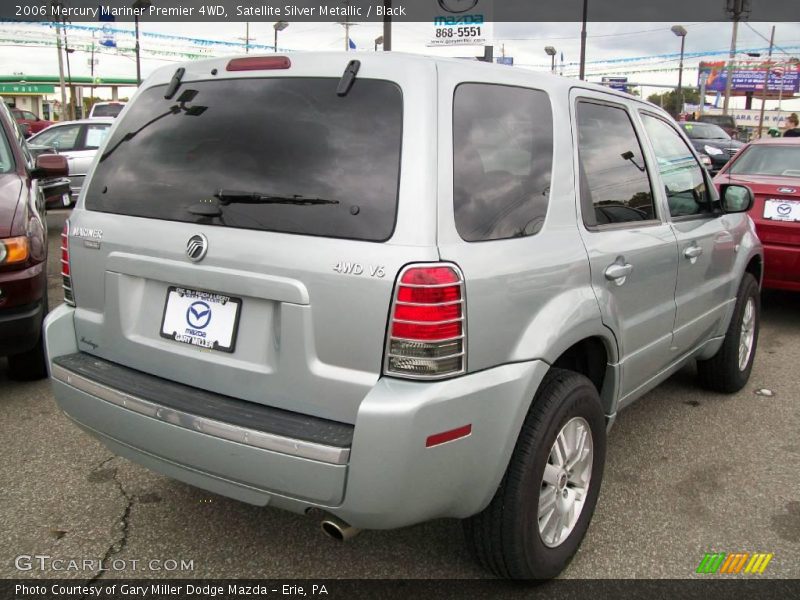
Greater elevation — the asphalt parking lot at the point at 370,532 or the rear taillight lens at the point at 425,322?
the rear taillight lens at the point at 425,322

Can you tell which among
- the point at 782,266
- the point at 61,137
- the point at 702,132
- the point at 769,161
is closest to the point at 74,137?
the point at 61,137

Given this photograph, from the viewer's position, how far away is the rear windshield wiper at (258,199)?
2223 millimetres

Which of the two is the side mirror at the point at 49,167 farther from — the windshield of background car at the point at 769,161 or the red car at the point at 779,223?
the windshield of background car at the point at 769,161

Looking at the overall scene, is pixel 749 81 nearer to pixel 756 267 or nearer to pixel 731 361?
pixel 756 267

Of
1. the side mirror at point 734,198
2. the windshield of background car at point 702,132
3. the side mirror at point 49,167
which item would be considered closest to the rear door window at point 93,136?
the side mirror at point 49,167

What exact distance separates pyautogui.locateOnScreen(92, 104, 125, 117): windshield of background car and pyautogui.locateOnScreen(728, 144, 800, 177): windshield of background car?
63.0ft

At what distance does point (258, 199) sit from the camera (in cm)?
230

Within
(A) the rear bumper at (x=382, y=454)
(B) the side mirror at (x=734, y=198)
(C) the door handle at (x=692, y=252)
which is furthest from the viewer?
(B) the side mirror at (x=734, y=198)

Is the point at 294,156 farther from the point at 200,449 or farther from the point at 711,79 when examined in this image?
the point at 711,79

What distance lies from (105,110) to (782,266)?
2135cm

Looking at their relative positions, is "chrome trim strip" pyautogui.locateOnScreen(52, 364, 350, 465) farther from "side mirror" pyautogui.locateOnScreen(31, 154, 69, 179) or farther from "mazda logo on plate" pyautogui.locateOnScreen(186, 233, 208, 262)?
"side mirror" pyautogui.locateOnScreen(31, 154, 69, 179)

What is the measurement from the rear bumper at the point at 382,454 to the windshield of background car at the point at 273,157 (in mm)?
528

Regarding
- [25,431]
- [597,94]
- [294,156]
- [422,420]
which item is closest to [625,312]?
[597,94]

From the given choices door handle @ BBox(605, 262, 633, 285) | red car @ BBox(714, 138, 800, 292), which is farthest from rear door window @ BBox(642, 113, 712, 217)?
red car @ BBox(714, 138, 800, 292)
